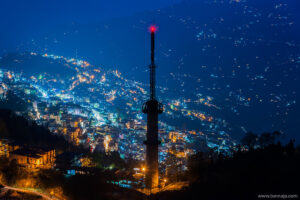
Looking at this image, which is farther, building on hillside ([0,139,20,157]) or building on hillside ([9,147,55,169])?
building on hillside ([0,139,20,157])

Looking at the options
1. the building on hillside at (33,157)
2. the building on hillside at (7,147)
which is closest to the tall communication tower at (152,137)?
the building on hillside at (33,157)

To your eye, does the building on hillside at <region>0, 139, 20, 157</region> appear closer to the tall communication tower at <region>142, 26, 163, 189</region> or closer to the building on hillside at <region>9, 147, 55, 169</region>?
the building on hillside at <region>9, 147, 55, 169</region>

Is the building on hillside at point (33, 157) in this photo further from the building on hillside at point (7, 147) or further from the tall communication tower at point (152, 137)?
the tall communication tower at point (152, 137)

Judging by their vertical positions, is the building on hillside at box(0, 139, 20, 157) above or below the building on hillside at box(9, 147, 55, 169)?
above

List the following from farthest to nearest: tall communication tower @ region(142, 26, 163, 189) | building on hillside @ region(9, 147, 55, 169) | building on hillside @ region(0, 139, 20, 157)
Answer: building on hillside @ region(0, 139, 20, 157), building on hillside @ region(9, 147, 55, 169), tall communication tower @ region(142, 26, 163, 189)

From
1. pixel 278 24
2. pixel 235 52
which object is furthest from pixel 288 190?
pixel 278 24

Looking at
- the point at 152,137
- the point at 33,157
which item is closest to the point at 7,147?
the point at 33,157

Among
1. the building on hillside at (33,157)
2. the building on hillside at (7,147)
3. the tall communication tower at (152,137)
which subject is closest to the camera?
the tall communication tower at (152,137)

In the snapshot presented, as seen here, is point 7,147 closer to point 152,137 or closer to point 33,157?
point 33,157

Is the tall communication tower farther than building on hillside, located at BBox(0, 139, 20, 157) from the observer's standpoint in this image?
No

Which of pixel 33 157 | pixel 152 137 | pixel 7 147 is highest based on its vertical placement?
pixel 152 137

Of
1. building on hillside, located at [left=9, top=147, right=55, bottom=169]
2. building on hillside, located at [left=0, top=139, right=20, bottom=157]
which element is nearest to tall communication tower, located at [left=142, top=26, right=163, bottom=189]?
building on hillside, located at [left=9, top=147, right=55, bottom=169]

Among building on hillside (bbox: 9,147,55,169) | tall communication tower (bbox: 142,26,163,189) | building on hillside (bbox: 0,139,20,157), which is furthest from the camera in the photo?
building on hillside (bbox: 0,139,20,157)
